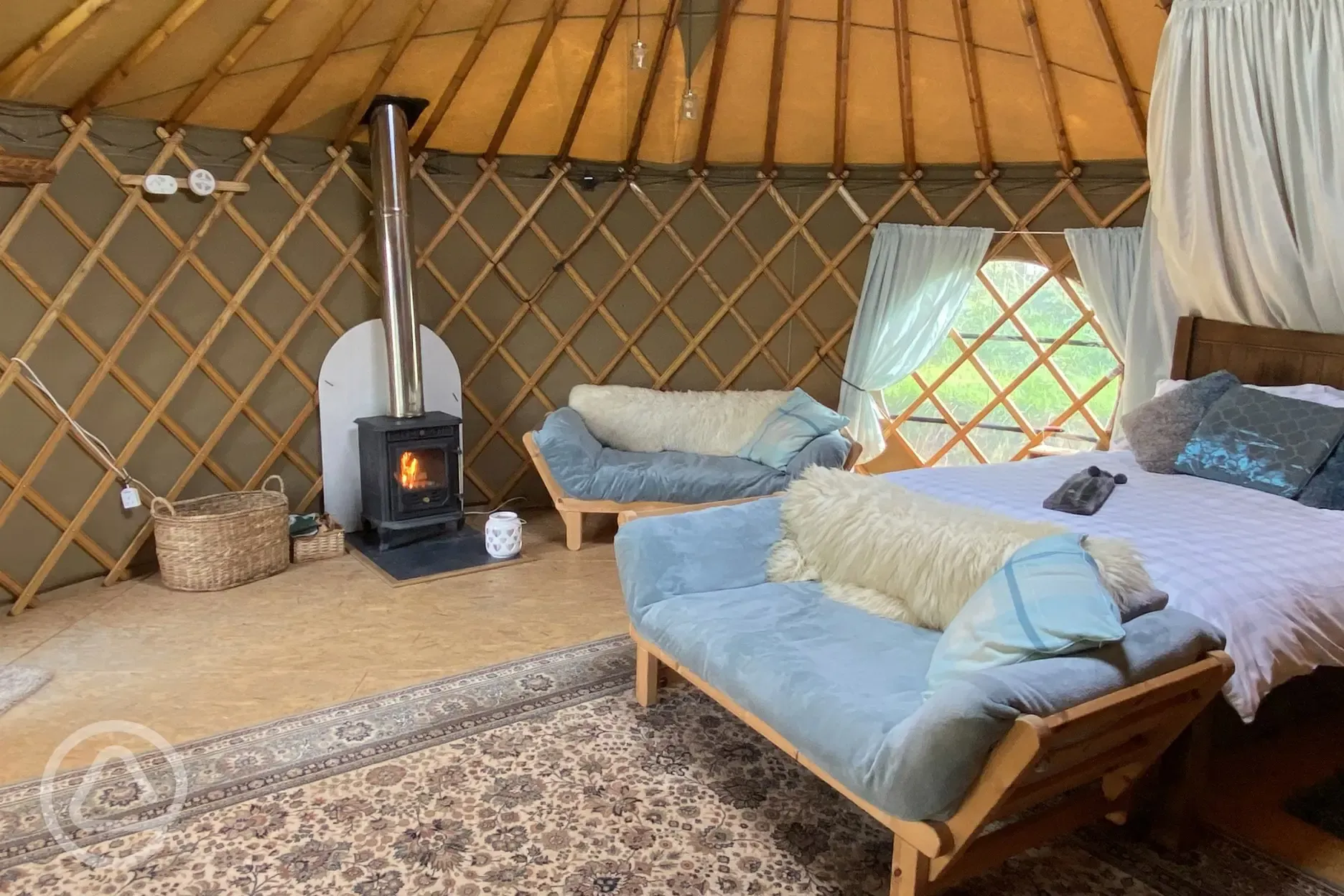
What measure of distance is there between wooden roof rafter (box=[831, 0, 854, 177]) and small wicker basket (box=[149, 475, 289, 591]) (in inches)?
103

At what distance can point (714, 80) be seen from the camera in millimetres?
3580

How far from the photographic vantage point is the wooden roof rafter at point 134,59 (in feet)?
8.00

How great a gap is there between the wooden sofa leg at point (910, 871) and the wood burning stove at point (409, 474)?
2420 mm

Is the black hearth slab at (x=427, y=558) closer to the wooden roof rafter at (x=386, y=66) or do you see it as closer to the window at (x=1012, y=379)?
the wooden roof rafter at (x=386, y=66)

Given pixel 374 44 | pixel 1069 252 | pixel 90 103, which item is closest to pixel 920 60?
pixel 1069 252

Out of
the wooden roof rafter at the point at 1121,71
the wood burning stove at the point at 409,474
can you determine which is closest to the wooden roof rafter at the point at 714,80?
the wooden roof rafter at the point at 1121,71

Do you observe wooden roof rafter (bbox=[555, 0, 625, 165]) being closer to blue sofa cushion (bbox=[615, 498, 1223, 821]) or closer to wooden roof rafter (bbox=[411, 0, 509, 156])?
wooden roof rafter (bbox=[411, 0, 509, 156])

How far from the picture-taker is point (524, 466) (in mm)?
4113

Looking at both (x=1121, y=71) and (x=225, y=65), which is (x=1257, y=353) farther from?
(x=225, y=65)

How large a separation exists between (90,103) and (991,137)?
3231mm

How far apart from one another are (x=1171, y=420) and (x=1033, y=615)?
1.61 meters

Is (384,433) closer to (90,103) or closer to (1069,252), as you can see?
(90,103)

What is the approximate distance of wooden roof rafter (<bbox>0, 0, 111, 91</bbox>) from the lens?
2.28 metres

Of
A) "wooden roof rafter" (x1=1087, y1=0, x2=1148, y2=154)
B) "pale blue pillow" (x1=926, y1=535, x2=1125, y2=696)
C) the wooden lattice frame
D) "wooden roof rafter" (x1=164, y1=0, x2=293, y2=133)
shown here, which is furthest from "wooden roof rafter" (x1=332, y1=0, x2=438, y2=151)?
"pale blue pillow" (x1=926, y1=535, x2=1125, y2=696)
